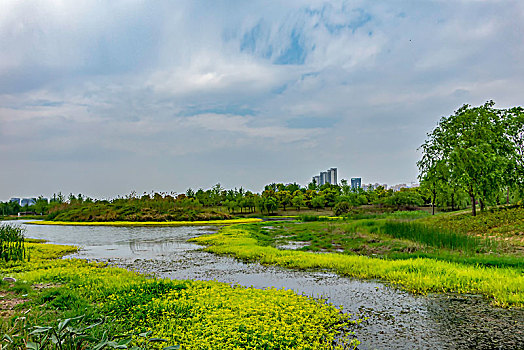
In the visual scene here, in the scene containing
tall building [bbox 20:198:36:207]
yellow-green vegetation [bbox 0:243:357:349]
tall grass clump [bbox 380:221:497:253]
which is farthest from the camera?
tall building [bbox 20:198:36:207]

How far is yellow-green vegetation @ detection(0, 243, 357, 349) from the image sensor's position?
5699 mm

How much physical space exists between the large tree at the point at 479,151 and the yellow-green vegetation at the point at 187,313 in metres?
18.8

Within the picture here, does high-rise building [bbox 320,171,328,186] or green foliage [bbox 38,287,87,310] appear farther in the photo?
high-rise building [bbox 320,171,328,186]

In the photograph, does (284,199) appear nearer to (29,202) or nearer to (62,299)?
(62,299)

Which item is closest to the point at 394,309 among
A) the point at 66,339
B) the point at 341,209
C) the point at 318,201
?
the point at 66,339

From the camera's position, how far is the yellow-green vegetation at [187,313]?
5.70 meters

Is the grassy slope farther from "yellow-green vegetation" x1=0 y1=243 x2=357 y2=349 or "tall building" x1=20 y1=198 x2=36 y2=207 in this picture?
"tall building" x1=20 y1=198 x2=36 y2=207

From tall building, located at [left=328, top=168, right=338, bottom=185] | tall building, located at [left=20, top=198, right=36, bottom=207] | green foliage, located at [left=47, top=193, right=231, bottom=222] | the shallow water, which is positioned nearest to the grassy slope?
green foliage, located at [left=47, top=193, right=231, bottom=222]

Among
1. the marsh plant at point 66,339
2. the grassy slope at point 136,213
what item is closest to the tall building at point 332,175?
the grassy slope at point 136,213

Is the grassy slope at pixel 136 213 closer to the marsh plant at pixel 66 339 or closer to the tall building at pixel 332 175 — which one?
the marsh plant at pixel 66 339

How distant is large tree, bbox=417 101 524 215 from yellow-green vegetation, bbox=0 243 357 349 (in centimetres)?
1878

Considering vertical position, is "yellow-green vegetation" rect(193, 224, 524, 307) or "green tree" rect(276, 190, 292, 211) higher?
"green tree" rect(276, 190, 292, 211)

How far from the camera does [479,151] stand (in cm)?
2175

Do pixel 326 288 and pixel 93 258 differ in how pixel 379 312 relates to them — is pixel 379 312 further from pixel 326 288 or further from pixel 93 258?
pixel 93 258
